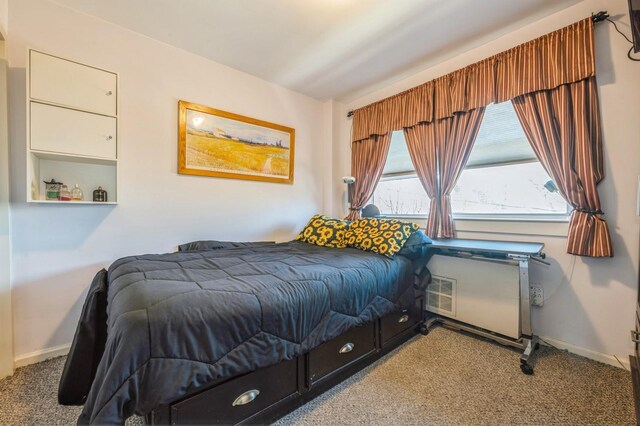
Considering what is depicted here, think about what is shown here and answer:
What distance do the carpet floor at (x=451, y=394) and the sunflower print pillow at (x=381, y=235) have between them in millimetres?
789

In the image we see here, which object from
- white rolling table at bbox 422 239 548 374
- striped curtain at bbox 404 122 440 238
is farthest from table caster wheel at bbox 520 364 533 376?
striped curtain at bbox 404 122 440 238

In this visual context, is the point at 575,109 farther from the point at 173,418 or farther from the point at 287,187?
the point at 173,418

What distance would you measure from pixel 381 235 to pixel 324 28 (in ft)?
5.82

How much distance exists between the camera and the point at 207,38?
2.33 metres

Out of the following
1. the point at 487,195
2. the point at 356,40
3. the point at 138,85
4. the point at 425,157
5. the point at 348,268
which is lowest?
the point at 348,268

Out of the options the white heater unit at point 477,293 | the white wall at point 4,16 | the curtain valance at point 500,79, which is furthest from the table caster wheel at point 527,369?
the white wall at point 4,16

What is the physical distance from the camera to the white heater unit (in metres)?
2.02

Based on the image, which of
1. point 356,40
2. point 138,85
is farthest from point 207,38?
point 356,40

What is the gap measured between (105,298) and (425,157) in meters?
2.73

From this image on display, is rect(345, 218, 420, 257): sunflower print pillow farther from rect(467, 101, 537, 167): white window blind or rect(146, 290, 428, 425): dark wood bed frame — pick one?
rect(467, 101, 537, 167): white window blind

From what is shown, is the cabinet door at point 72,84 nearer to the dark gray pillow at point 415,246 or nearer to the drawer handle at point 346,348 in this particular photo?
the drawer handle at point 346,348

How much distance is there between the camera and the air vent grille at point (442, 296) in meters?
2.36

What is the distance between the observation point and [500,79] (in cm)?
218

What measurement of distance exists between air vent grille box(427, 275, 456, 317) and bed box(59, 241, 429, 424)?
633 mm
